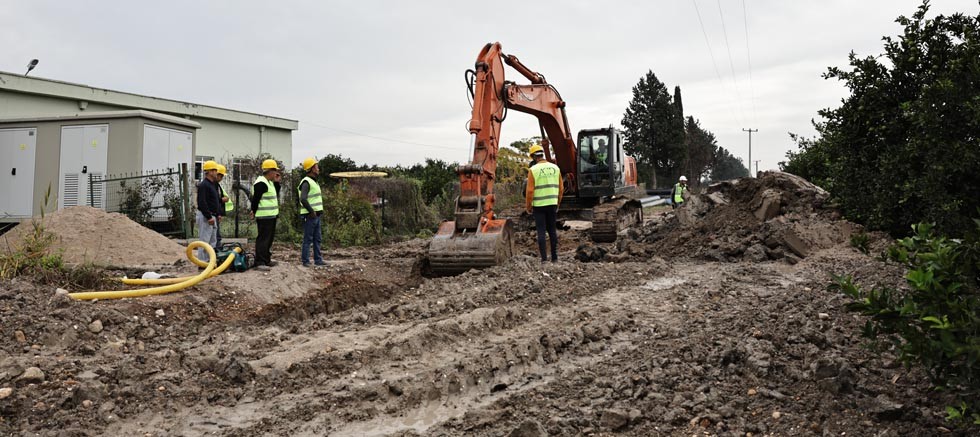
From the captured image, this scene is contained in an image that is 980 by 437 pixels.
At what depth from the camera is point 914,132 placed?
804 cm

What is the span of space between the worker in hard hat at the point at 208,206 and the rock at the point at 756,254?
820 centimetres

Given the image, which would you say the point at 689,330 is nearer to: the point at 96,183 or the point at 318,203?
the point at 318,203

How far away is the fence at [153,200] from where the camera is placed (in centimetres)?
1552

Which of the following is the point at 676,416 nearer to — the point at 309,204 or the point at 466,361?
the point at 466,361

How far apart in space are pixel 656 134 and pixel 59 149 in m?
49.7

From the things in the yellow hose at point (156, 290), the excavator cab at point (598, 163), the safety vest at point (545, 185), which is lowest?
the yellow hose at point (156, 290)

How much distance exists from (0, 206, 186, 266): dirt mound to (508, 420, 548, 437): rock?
29.7ft

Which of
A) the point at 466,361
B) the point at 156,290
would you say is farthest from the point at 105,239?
the point at 466,361

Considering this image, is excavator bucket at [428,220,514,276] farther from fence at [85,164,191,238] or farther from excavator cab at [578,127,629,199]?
fence at [85,164,191,238]

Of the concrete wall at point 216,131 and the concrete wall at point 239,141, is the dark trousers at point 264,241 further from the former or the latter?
the concrete wall at point 239,141

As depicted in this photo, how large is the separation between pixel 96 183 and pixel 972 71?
16841 mm

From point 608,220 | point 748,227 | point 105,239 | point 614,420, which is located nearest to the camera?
point 614,420

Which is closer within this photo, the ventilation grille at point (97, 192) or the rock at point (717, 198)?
the rock at point (717, 198)

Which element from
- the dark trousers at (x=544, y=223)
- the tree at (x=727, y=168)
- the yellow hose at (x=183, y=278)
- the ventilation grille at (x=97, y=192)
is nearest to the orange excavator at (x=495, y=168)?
the dark trousers at (x=544, y=223)
